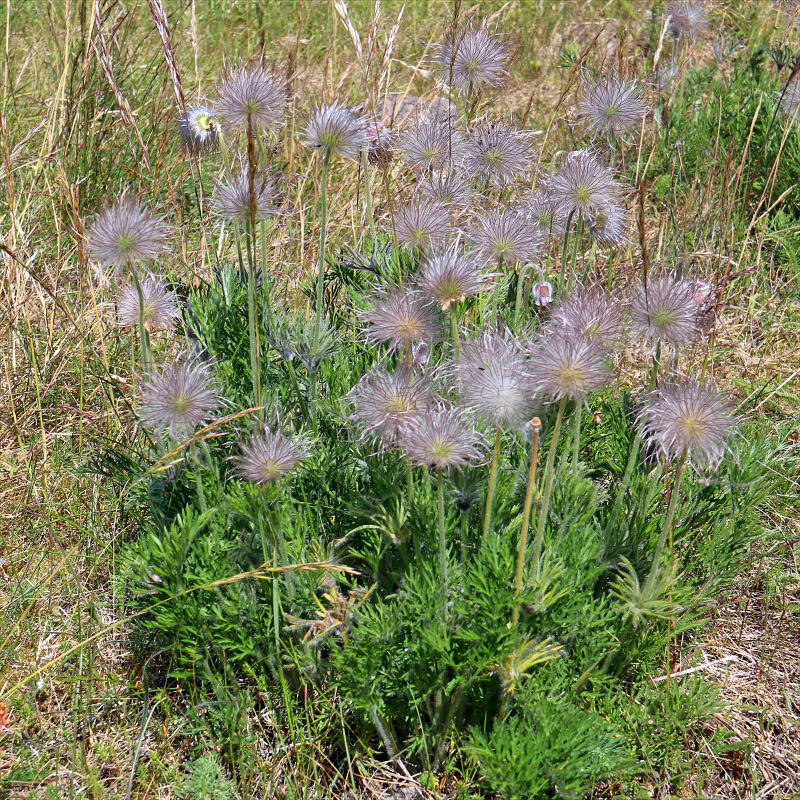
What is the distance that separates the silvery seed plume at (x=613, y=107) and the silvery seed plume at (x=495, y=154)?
23cm

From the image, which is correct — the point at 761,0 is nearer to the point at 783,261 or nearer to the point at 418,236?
the point at 783,261

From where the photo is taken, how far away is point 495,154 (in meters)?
2.75

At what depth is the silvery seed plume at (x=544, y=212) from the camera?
8.41 feet

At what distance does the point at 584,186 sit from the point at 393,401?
0.92 meters

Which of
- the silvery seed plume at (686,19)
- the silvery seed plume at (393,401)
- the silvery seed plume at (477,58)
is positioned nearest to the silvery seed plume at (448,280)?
the silvery seed plume at (393,401)

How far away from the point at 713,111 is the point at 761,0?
1962 millimetres

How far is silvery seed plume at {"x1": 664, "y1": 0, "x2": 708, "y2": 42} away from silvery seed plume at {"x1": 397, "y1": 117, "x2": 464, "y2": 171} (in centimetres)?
234

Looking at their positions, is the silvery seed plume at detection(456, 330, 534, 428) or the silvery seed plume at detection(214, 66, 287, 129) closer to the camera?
the silvery seed plume at detection(456, 330, 534, 428)

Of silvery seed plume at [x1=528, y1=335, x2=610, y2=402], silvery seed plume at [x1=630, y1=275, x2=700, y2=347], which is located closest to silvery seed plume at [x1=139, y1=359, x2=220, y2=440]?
silvery seed plume at [x1=528, y1=335, x2=610, y2=402]

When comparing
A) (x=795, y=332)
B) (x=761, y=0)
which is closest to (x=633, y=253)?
(x=795, y=332)

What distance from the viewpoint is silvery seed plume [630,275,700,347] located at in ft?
6.57

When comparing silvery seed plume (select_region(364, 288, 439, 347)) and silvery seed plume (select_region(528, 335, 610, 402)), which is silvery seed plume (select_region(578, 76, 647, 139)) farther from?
silvery seed plume (select_region(528, 335, 610, 402))

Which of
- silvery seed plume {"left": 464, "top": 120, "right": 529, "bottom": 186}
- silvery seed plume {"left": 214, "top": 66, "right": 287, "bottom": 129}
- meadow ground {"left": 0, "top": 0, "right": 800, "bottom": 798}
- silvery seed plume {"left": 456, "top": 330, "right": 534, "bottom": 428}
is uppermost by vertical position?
silvery seed plume {"left": 214, "top": 66, "right": 287, "bottom": 129}

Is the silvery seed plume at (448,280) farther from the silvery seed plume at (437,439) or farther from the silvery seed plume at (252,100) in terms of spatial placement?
the silvery seed plume at (252,100)
